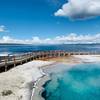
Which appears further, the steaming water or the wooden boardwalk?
the wooden boardwalk

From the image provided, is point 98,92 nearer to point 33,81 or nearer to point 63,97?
point 63,97

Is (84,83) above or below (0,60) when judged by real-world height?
below

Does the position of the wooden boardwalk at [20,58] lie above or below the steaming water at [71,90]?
above

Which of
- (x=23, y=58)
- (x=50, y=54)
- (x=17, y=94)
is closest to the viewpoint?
(x=17, y=94)

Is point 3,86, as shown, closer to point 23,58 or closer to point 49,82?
point 49,82

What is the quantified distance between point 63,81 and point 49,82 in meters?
2.19

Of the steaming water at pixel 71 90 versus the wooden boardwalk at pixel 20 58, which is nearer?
the steaming water at pixel 71 90

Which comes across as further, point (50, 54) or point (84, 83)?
point (50, 54)

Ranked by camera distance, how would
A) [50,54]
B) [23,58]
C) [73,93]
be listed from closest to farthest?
[73,93] < [23,58] < [50,54]

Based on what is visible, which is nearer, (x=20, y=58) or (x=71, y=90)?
(x=71, y=90)

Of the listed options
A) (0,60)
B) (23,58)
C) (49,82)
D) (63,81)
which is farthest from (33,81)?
(23,58)

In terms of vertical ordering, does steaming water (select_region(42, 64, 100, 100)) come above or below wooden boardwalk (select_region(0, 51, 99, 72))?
below

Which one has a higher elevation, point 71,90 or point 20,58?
point 20,58

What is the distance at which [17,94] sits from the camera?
16031 mm
